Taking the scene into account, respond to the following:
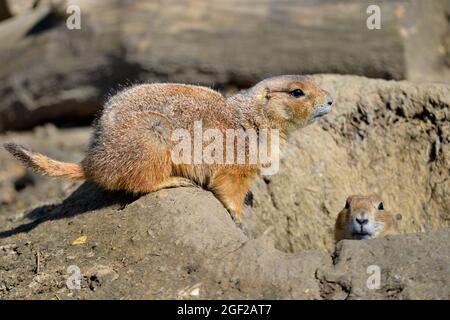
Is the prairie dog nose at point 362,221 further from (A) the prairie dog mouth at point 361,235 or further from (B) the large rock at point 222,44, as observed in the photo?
(B) the large rock at point 222,44

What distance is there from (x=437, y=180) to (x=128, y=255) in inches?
162

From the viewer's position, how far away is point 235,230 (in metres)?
6.51

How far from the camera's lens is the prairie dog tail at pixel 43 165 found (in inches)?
278

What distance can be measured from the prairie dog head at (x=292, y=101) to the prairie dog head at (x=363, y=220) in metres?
1.03

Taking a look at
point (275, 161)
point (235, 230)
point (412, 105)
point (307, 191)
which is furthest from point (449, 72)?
point (235, 230)

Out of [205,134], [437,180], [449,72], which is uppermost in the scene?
[449,72]

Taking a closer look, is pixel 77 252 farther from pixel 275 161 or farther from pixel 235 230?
pixel 275 161

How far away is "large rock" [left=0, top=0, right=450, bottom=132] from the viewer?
11.6 meters

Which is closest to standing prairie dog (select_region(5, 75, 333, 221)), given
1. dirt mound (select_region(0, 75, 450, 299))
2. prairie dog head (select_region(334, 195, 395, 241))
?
dirt mound (select_region(0, 75, 450, 299))

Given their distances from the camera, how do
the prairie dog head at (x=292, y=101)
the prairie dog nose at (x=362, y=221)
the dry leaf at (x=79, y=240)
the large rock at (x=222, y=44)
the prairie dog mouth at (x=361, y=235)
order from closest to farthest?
the dry leaf at (x=79, y=240) < the prairie dog head at (x=292, y=101) < the prairie dog nose at (x=362, y=221) < the prairie dog mouth at (x=361, y=235) < the large rock at (x=222, y=44)

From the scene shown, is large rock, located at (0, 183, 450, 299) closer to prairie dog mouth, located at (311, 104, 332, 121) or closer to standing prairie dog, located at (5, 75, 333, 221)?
standing prairie dog, located at (5, 75, 333, 221)

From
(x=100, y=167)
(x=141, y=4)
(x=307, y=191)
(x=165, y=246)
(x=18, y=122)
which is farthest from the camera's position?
(x=18, y=122)

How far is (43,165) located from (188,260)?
1851 mm

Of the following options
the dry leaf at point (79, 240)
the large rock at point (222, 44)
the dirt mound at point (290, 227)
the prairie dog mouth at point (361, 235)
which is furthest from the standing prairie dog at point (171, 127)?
the large rock at point (222, 44)
